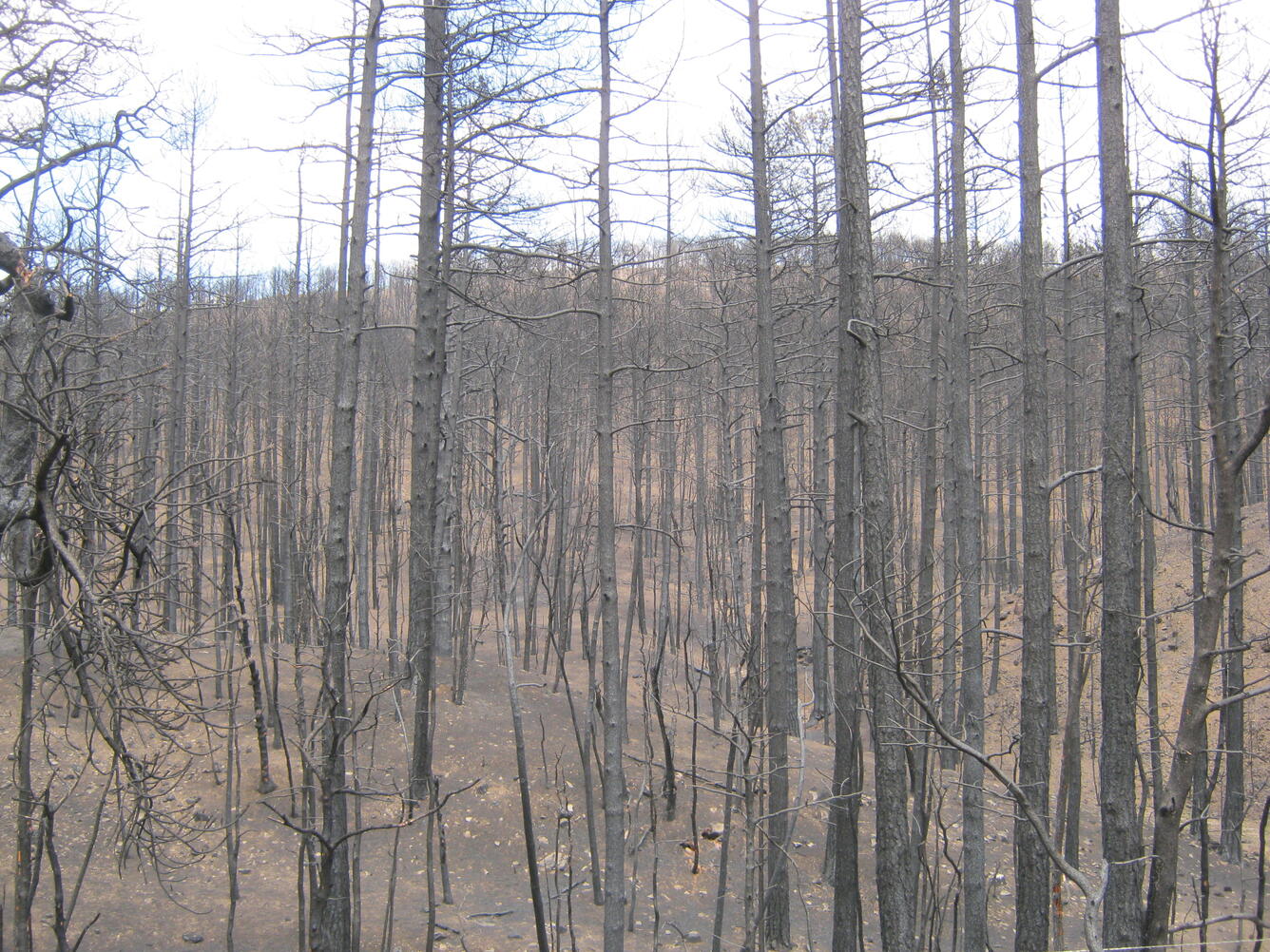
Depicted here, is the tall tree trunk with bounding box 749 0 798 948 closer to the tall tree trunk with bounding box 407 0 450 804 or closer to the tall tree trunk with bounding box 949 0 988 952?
the tall tree trunk with bounding box 949 0 988 952

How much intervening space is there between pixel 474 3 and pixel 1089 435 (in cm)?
1911

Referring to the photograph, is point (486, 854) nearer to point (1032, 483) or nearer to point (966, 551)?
point (966, 551)

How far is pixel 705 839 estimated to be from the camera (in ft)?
40.0

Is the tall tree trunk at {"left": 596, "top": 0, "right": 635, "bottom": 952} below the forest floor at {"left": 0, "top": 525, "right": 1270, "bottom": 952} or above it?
above

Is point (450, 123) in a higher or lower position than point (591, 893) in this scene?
higher

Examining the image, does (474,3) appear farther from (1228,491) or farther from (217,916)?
(217,916)

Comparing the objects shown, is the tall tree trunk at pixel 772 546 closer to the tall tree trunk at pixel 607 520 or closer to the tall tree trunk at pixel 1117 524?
the tall tree trunk at pixel 607 520

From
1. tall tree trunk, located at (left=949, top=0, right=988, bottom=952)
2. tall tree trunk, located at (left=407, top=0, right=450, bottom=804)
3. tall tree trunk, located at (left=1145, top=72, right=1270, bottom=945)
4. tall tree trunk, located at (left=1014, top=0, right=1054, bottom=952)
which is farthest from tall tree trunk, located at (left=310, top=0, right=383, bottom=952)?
tall tree trunk, located at (left=1014, top=0, right=1054, bottom=952)

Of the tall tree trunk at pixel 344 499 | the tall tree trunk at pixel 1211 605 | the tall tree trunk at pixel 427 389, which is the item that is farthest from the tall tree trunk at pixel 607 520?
the tall tree trunk at pixel 1211 605

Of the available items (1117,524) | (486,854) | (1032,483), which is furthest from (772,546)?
(486,854)

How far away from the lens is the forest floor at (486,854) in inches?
340

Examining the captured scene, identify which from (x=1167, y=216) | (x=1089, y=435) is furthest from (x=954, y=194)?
(x=1089, y=435)

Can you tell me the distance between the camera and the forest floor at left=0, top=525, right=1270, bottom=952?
8627mm

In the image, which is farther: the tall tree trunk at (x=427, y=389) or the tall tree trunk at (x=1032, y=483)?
the tall tree trunk at (x=427, y=389)
